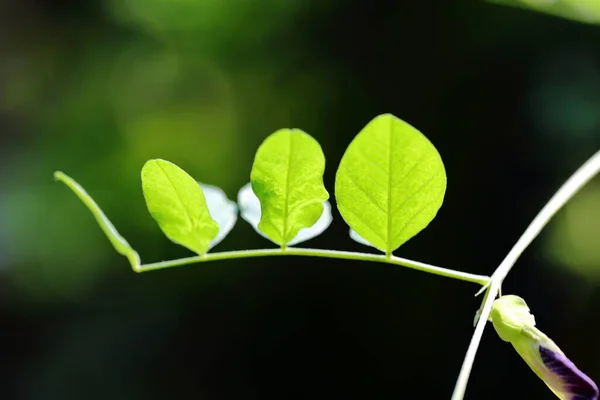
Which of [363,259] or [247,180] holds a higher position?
[247,180]

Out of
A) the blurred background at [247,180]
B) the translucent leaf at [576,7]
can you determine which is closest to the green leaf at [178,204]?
the translucent leaf at [576,7]

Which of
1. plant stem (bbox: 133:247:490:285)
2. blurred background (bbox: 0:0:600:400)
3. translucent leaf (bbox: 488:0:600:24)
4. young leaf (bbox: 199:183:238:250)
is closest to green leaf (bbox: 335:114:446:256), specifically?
plant stem (bbox: 133:247:490:285)

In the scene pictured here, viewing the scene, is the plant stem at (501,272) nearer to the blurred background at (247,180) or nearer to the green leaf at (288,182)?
the green leaf at (288,182)

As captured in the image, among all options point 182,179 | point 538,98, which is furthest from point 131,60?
point 182,179

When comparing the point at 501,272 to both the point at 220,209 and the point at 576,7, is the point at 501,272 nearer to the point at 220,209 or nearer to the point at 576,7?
the point at 220,209

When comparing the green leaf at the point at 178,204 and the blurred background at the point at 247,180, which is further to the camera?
the blurred background at the point at 247,180

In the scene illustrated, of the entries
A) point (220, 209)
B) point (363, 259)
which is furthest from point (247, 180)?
point (363, 259)

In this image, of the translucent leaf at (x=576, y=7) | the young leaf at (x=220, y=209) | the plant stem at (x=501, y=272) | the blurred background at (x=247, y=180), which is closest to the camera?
the plant stem at (x=501, y=272)

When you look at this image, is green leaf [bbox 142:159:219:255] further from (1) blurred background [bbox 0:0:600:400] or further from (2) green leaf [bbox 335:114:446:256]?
(1) blurred background [bbox 0:0:600:400]
